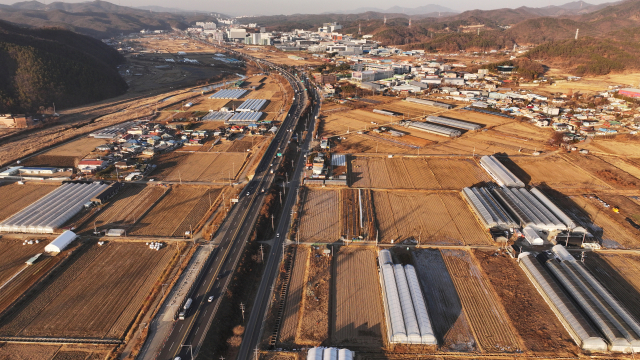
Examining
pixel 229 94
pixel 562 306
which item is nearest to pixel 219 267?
pixel 562 306

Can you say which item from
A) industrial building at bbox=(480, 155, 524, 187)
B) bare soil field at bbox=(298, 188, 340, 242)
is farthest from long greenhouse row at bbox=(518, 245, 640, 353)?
bare soil field at bbox=(298, 188, 340, 242)

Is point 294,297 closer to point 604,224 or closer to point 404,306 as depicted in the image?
point 404,306

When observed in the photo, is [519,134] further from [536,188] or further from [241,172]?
[241,172]

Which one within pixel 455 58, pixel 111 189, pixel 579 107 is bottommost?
pixel 111 189

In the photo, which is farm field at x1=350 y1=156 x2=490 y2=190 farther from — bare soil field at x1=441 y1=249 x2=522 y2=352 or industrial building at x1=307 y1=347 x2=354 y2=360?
industrial building at x1=307 y1=347 x2=354 y2=360

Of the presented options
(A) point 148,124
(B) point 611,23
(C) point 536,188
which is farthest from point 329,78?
(B) point 611,23
